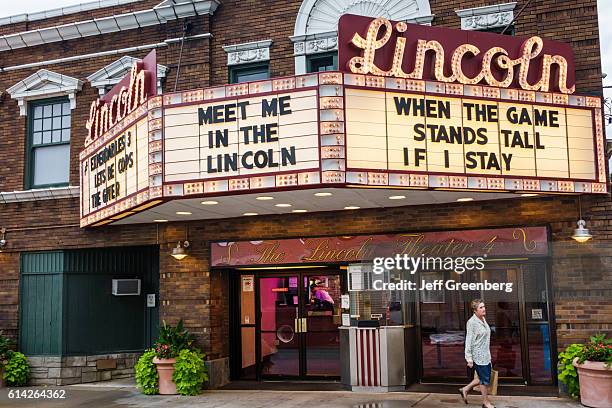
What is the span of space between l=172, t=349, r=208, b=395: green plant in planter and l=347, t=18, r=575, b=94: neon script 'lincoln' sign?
6570mm

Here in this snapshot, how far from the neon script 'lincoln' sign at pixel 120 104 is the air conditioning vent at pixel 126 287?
12.3 feet

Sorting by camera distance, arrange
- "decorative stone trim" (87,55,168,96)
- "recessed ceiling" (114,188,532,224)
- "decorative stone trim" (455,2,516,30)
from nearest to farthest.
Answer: "recessed ceiling" (114,188,532,224) < "decorative stone trim" (455,2,516,30) < "decorative stone trim" (87,55,168,96)

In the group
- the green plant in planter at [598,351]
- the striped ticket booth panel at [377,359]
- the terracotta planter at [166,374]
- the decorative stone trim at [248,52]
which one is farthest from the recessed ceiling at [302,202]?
the decorative stone trim at [248,52]

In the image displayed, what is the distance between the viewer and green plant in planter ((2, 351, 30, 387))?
14.8 m

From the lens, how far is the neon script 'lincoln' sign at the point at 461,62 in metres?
10.1

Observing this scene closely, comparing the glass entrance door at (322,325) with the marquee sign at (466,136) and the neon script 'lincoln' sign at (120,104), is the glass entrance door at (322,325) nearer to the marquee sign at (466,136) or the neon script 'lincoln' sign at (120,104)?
the marquee sign at (466,136)

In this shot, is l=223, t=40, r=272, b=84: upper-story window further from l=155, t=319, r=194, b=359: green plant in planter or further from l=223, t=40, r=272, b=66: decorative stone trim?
l=155, t=319, r=194, b=359: green plant in planter

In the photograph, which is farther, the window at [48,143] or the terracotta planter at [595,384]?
the window at [48,143]

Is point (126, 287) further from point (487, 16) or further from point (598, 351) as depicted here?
point (598, 351)

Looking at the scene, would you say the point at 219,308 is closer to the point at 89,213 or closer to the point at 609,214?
the point at 89,213

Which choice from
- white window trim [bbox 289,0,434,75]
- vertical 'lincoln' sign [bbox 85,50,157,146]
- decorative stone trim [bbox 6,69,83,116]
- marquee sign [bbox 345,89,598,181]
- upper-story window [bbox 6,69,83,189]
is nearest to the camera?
marquee sign [bbox 345,89,598,181]

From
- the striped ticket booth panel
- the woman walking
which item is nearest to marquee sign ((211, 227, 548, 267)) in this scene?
the striped ticket booth panel

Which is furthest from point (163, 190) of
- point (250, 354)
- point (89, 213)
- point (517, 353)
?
point (517, 353)

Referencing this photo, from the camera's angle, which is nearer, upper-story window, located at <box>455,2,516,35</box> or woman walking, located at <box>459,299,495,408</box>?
woman walking, located at <box>459,299,495,408</box>
